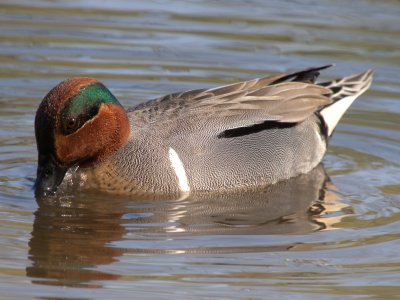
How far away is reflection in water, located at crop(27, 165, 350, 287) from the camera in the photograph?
22.1ft

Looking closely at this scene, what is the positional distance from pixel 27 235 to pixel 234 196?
1778 mm

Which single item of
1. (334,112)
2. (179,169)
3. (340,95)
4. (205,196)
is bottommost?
(205,196)

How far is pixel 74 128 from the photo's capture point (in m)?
7.84

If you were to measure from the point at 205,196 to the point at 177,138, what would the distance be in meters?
0.46

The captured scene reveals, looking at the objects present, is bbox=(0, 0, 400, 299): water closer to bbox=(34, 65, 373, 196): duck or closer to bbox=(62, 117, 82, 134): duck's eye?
bbox=(34, 65, 373, 196): duck

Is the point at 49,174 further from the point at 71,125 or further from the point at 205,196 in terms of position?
the point at 205,196

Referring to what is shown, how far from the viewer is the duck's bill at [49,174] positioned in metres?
7.91

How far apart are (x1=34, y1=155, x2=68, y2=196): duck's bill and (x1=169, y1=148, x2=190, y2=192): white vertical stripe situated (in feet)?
2.59

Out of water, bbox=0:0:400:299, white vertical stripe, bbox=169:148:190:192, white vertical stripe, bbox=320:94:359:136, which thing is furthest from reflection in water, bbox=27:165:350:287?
white vertical stripe, bbox=320:94:359:136

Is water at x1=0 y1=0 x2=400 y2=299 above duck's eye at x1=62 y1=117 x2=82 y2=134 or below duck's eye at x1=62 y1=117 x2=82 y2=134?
below

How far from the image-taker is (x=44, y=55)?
37.7 feet

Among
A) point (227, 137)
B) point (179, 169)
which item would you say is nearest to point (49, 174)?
point (179, 169)

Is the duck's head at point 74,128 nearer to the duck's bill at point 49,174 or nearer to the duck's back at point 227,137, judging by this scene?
the duck's bill at point 49,174

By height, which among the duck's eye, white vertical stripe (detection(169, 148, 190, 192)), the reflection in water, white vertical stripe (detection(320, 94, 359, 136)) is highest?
the duck's eye
